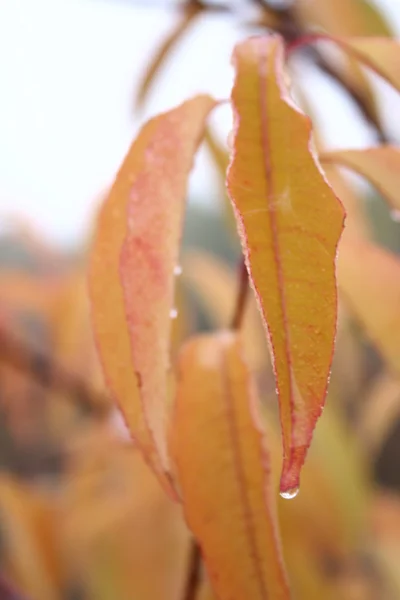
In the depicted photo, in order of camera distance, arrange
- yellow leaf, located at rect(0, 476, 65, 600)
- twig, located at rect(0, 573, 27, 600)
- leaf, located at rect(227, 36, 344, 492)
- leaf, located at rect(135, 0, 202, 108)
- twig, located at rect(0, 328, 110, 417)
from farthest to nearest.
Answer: yellow leaf, located at rect(0, 476, 65, 600) → twig, located at rect(0, 328, 110, 417) → leaf, located at rect(135, 0, 202, 108) → twig, located at rect(0, 573, 27, 600) → leaf, located at rect(227, 36, 344, 492)

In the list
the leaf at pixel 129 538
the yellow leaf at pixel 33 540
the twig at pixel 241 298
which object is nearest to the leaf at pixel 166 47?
the twig at pixel 241 298

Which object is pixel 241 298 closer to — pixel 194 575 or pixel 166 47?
pixel 194 575

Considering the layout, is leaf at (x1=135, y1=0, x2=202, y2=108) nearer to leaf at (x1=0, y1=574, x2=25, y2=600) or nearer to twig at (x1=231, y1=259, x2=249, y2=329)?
twig at (x1=231, y1=259, x2=249, y2=329)

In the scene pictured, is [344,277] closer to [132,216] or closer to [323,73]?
[132,216]

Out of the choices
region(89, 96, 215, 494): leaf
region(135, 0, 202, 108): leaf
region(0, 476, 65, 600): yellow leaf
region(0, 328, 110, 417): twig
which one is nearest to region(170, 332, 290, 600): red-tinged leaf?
region(89, 96, 215, 494): leaf

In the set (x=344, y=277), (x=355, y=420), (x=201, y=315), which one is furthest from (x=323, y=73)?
(x=201, y=315)

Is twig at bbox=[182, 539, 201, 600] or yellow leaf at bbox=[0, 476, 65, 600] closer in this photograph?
twig at bbox=[182, 539, 201, 600]
